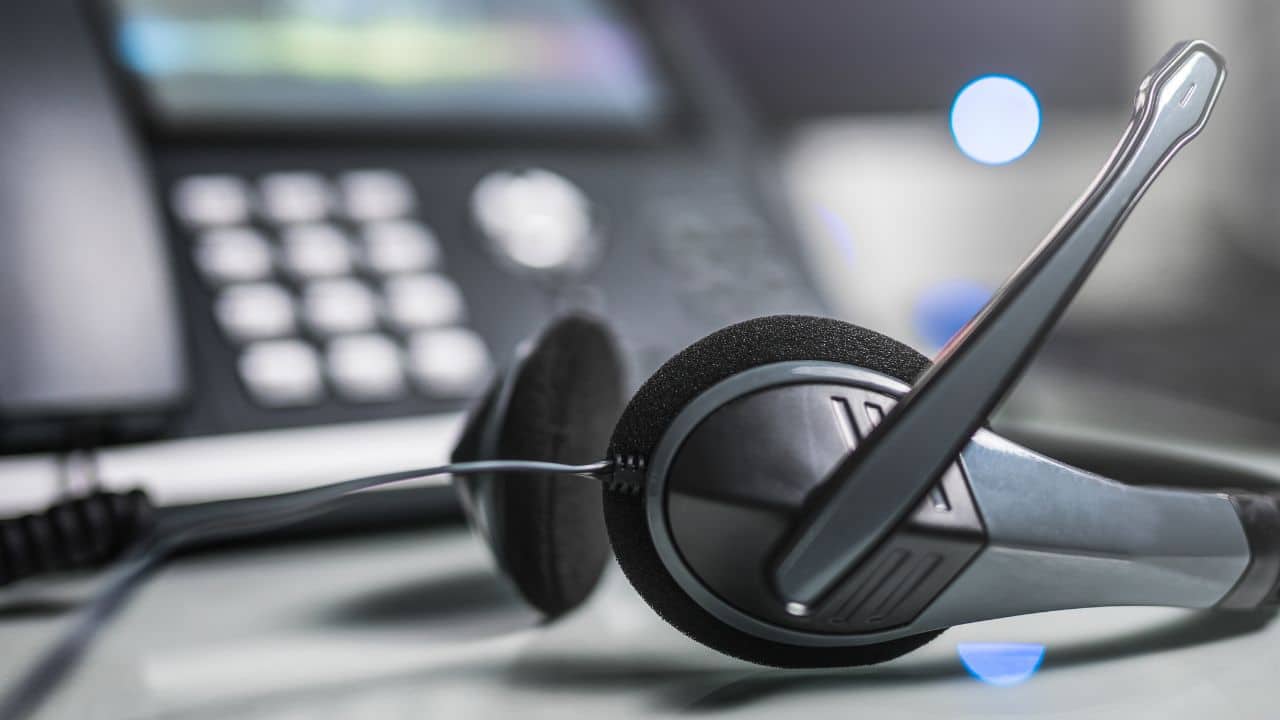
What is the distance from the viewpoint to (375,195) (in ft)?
1.51

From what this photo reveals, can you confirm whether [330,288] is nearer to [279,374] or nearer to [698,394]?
[279,374]

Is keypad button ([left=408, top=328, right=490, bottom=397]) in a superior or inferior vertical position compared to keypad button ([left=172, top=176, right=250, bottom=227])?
inferior

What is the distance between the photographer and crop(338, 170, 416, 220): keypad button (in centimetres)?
45

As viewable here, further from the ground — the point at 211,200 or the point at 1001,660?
the point at 211,200

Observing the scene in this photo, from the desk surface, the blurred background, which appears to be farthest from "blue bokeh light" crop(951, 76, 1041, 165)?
the desk surface

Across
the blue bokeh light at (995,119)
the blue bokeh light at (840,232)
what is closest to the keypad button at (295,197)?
the blue bokeh light at (840,232)

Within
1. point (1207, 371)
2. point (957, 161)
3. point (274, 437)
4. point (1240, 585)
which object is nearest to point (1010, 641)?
point (1240, 585)

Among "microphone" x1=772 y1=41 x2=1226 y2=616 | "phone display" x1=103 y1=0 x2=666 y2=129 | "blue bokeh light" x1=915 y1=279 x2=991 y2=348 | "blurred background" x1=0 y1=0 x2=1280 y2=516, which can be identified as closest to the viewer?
"microphone" x1=772 y1=41 x2=1226 y2=616

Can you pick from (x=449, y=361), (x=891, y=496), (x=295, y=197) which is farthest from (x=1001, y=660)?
(x=295, y=197)

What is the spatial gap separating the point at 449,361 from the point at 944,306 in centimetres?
60

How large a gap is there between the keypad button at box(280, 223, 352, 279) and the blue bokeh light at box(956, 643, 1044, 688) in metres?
0.30

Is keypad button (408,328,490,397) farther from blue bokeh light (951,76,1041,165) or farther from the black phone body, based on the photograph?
blue bokeh light (951,76,1041,165)

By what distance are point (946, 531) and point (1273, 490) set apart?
4.5 inches

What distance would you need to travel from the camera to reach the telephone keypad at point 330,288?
39 centimetres
